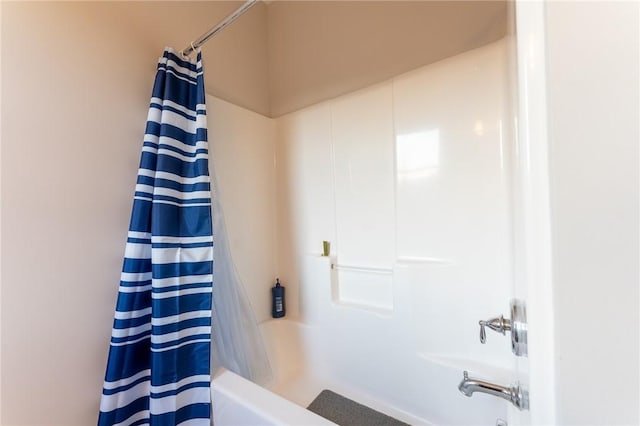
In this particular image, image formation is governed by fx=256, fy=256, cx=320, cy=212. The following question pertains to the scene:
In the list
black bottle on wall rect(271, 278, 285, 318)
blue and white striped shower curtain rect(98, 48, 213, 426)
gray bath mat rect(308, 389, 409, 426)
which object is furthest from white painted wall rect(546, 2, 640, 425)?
black bottle on wall rect(271, 278, 285, 318)

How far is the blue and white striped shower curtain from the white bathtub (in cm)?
11

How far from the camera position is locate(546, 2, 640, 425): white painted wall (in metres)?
0.24

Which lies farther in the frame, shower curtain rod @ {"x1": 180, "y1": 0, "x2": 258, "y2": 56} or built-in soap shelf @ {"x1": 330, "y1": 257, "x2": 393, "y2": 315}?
built-in soap shelf @ {"x1": 330, "y1": 257, "x2": 393, "y2": 315}

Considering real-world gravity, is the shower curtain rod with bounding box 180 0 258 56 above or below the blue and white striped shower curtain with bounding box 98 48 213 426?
above

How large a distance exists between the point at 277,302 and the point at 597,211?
162cm

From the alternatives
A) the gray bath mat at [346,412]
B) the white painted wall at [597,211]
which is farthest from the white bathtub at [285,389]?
the white painted wall at [597,211]

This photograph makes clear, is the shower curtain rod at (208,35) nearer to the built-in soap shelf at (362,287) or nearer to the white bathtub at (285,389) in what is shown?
the built-in soap shelf at (362,287)

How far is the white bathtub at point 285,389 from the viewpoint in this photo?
33.8 inches

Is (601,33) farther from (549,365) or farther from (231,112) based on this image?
(231,112)

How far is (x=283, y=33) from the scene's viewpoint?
1.72 m

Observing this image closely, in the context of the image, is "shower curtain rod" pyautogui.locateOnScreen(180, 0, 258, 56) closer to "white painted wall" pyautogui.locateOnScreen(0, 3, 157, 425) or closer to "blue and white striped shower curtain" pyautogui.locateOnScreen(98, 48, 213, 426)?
"blue and white striped shower curtain" pyautogui.locateOnScreen(98, 48, 213, 426)

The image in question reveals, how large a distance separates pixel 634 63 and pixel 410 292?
113cm

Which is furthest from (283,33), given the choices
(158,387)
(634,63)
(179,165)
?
(158,387)

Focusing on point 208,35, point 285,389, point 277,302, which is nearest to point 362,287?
point 277,302
